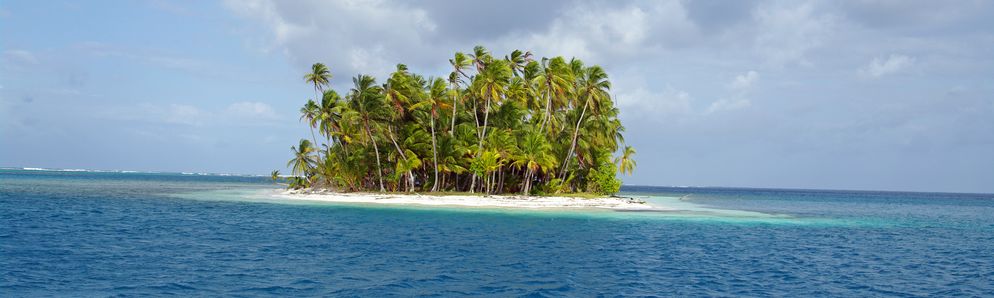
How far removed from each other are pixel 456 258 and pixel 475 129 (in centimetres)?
4158

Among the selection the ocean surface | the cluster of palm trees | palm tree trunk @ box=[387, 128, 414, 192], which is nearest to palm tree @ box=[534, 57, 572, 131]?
the cluster of palm trees

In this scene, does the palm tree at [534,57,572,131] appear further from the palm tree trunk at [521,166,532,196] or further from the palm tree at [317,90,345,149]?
the palm tree at [317,90,345,149]

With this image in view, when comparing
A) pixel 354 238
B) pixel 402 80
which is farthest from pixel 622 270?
pixel 402 80

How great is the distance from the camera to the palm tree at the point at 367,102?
58062mm

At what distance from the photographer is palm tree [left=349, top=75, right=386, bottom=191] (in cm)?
5806

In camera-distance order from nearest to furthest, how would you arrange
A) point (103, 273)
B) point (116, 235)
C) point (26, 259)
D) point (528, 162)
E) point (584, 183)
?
point (103, 273), point (26, 259), point (116, 235), point (528, 162), point (584, 183)

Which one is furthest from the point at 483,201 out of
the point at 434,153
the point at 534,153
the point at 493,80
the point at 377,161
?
the point at 377,161

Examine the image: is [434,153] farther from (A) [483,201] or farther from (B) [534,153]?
(B) [534,153]

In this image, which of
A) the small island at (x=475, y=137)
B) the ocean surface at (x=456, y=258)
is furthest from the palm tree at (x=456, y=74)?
the ocean surface at (x=456, y=258)

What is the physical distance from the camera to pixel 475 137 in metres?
63.9

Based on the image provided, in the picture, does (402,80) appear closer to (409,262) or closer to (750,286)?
(409,262)

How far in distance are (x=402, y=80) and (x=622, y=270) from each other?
139 feet

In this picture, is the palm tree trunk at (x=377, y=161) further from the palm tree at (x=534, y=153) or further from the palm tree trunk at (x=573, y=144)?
the palm tree trunk at (x=573, y=144)

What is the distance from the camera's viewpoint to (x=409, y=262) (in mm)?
22016
